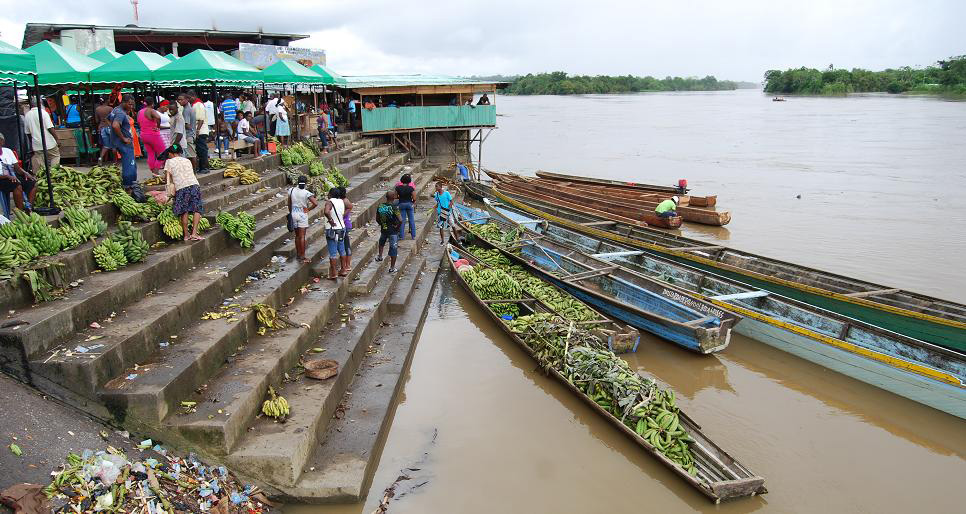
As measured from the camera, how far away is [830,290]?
418 inches

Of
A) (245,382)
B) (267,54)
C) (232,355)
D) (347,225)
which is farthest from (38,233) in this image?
(267,54)

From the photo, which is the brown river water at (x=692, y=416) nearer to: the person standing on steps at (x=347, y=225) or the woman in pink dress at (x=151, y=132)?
the person standing on steps at (x=347, y=225)

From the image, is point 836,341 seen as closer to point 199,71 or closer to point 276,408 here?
point 276,408

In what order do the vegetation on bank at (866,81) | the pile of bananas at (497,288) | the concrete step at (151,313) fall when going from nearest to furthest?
the concrete step at (151,313) < the pile of bananas at (497,288) < the vegetation on bank at (866,81)

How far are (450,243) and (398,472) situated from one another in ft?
30.3

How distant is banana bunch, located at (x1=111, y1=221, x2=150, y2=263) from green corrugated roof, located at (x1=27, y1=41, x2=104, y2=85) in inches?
159

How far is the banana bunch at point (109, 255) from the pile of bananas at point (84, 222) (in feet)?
0.73

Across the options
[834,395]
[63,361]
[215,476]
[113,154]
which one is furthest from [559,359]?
[113,154]

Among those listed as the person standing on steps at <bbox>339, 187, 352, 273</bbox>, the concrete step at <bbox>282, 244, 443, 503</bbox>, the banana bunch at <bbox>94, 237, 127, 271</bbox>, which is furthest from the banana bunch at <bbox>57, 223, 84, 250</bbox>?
the concrete step at <bbox>282, 244, 443, 503</bbox>

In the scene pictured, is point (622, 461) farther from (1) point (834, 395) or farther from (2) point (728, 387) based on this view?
(1) point (834, 395)

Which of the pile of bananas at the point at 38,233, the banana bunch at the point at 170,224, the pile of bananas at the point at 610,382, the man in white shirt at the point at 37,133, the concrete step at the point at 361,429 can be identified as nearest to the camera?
the concrete step at the point at 361,429

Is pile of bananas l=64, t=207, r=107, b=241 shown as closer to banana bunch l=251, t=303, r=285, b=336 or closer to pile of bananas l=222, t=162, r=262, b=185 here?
banana bunch l=251, t=303, r=285, b=336

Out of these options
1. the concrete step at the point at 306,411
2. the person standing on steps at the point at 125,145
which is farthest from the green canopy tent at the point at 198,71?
the concrete step at the point at 306,411

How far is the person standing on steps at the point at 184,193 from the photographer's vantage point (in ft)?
27.2
